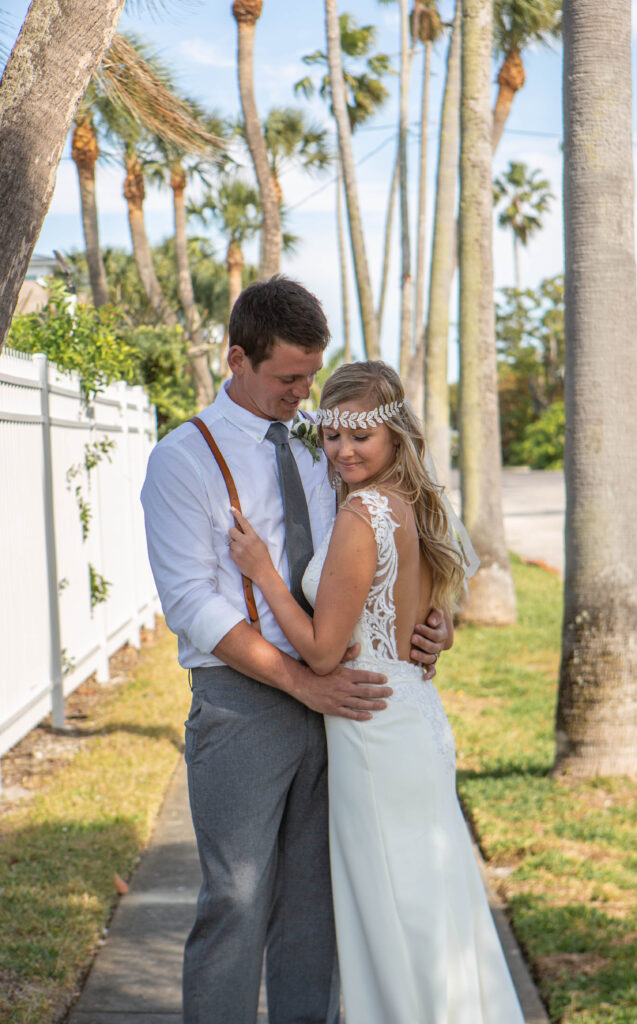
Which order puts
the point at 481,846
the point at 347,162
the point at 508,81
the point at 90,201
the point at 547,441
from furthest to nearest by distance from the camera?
the point at 547,441 < the point at 508,81 < the point at 90,201 < the point at 347,162 < the point at 481,846

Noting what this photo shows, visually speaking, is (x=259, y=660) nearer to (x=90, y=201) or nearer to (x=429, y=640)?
(x=429, y=640)

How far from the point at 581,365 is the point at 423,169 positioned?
19895 mm

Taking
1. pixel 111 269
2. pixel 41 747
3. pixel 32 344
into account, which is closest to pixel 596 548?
pixel 41 747

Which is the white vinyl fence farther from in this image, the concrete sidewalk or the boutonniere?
the boutonniere

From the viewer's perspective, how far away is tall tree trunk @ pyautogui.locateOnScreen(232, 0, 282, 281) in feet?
49.6

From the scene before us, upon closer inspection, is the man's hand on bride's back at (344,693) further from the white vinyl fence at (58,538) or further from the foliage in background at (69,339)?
the foliage in background at (69,339)

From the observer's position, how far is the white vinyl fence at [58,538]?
6145 mm

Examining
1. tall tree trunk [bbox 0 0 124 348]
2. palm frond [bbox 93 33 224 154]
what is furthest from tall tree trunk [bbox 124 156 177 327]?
tall tree trunk [bbox 0 0 124 348]

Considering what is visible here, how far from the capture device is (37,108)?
320 centimetres

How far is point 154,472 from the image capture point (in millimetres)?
2820

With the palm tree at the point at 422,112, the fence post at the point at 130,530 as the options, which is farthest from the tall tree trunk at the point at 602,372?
the palm tree at the point at 422,112

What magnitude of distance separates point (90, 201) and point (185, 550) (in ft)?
53.6

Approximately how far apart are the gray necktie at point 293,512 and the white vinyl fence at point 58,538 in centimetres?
335

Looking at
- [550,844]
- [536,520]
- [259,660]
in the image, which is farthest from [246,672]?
[536,520]
